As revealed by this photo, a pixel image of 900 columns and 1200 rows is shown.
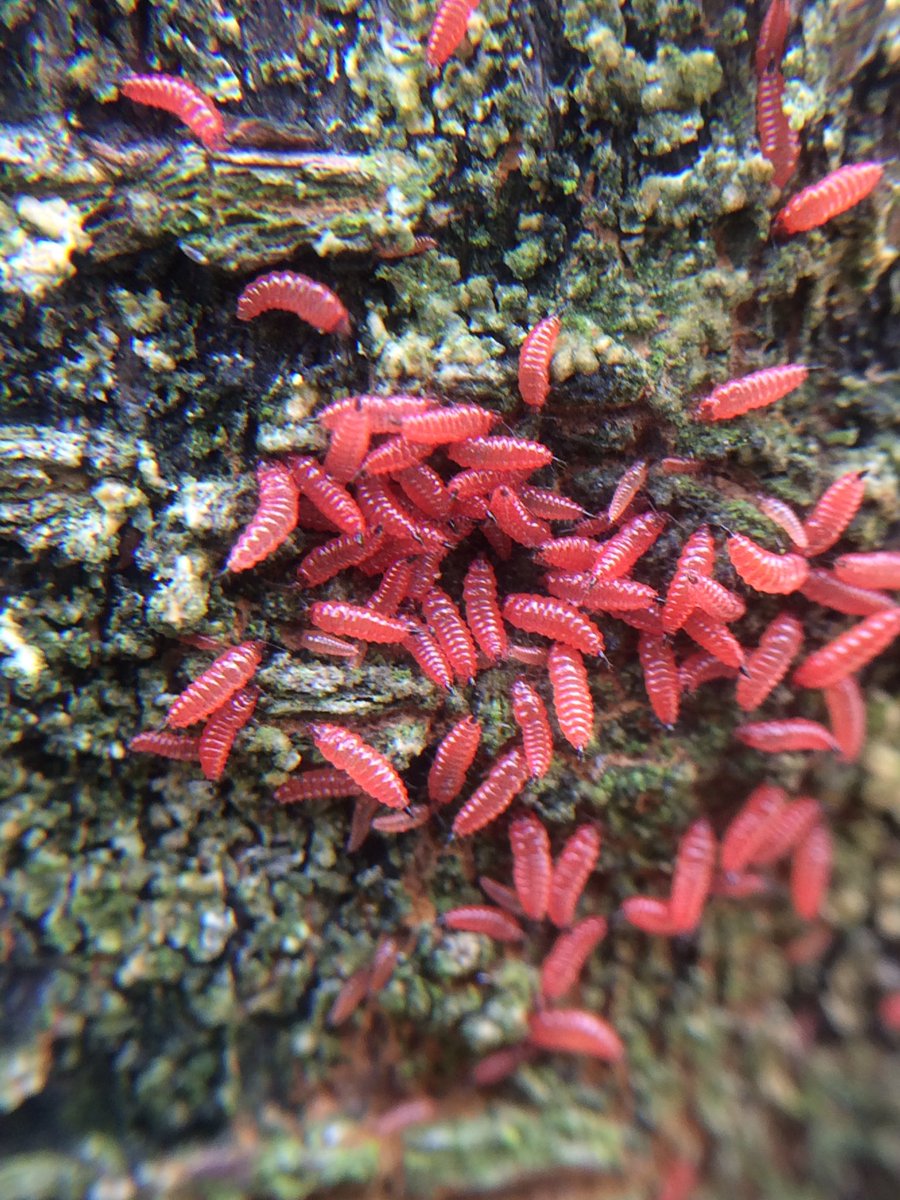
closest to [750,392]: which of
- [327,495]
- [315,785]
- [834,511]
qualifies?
[834,511]

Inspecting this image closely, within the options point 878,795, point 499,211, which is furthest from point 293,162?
point 878,795

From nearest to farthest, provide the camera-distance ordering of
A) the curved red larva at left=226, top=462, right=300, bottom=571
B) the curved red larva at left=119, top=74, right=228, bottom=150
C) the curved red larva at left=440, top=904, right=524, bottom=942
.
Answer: the curved red larva at left=119, top=74, right=228, bottom=150
the curved red larva at left=226, top=462, right=300, bottom=571
the curved red larva at left=440, top=904, right=524, bottom=942

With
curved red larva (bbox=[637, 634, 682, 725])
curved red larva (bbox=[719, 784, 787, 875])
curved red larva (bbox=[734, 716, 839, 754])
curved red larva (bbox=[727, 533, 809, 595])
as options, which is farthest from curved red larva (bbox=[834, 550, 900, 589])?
curved red larva (bbox=[719, 784, 787, 875])

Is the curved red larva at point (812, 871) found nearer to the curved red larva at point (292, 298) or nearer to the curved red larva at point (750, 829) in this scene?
the curved red larva at point (750, 829)

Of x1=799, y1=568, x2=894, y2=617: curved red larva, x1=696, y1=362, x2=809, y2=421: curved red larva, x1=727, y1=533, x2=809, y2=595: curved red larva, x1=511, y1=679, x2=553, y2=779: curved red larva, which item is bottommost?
x1=511, y1=679, x2=553, y2=779: curved red larva

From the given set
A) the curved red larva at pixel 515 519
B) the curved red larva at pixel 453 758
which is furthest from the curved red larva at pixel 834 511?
the curved red larva at pixel 453 758

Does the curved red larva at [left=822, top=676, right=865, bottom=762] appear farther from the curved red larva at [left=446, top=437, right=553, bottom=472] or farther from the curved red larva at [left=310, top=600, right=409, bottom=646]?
the curved red larva at [left=310, top=600, right=409, bottom=646]

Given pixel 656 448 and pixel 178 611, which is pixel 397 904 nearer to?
pixel 178 611
